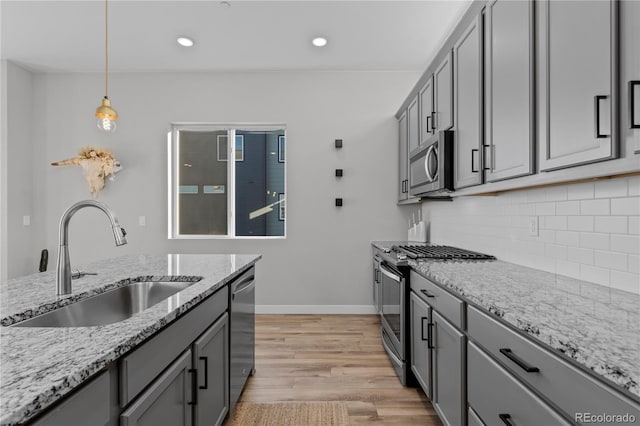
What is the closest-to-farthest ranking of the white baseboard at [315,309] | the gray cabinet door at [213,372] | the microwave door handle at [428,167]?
the gray cabinet door at [213,372], the microwave door handle at [428,167], the white baseboard at [315,309]

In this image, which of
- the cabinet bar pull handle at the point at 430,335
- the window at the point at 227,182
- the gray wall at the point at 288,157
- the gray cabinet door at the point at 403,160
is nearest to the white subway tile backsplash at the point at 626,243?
the cabinet bar pull handle at the point at 430,335

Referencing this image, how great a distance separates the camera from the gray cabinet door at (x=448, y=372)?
159 cm

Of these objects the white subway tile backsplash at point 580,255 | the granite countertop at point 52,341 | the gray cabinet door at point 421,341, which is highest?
the white subway tile backsplash at point 580,255

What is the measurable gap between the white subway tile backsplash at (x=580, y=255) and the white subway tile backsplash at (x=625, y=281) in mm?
136

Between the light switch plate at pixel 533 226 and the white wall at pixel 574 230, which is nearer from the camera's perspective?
the white wall at pixel 574 230

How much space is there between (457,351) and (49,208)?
486 centimetres

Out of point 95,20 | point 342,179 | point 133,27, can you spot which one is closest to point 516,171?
point 342,179

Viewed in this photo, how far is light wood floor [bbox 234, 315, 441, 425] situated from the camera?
223 cm

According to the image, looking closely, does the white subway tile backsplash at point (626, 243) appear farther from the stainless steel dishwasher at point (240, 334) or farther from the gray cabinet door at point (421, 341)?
the stainless steel dishwasher at point (240, 334)

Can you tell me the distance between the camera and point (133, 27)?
3406mm

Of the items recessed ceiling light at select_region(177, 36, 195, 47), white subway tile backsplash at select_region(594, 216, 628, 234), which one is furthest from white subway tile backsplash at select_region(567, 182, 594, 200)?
recessed ceiling light at select_region(177, 36, 195, 47)

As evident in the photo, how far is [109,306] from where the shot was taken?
165 centimetres

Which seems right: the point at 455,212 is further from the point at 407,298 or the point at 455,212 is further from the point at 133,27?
the point at 133,27

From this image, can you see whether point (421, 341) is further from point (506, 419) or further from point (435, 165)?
point (435, 165)
